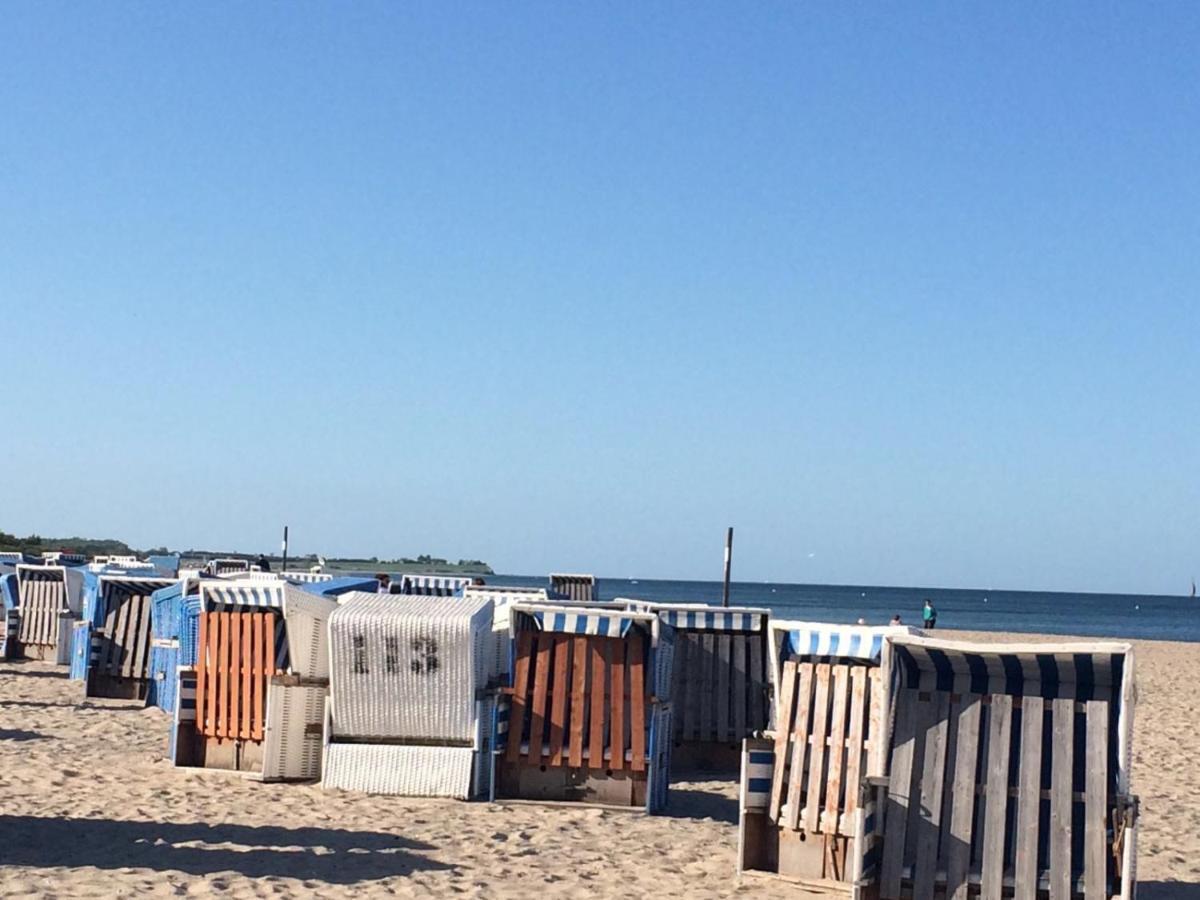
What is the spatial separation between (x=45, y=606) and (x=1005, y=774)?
1873 centimetres

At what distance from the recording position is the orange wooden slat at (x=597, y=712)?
1076cm

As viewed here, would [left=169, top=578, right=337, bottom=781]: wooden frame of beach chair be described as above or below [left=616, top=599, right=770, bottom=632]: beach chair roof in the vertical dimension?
below

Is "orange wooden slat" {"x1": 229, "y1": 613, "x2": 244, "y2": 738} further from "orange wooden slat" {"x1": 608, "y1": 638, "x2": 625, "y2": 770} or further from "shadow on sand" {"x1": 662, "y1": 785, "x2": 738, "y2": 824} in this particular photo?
"shadow on sand" {"x1": 662, "y1": 785, "x2": 738, "y2": 824}

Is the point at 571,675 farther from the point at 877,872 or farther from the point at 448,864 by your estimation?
the point at 877,872

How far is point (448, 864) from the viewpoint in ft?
28.4

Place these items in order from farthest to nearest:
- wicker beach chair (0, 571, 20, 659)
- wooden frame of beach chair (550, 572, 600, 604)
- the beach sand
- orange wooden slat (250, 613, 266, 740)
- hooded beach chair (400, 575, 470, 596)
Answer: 1. wooden frame of beach chair (550, 572, 600, 604)
2. hooded beach chair (400, 575, 470, 596)
3. wicker beach chair (0, 571, 20, 659)
4. orange wooden slat (250, 613, 266, 740)
5. the beach sand

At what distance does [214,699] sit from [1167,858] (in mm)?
7187

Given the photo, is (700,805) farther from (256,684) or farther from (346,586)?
(346,586)

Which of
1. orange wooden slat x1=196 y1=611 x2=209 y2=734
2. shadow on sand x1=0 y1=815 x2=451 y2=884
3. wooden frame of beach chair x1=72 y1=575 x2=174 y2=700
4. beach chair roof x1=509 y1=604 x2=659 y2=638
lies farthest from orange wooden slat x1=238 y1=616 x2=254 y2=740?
wooden frame of beach chair x1=72 y1=575 x2=174 y2=700

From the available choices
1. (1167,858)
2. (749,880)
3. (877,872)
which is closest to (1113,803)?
(877,872)

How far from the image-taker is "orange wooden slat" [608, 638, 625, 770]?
1073cm

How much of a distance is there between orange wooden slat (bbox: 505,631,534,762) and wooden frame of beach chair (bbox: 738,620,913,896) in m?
2.77

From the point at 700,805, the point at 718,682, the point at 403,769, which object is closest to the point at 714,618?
the point at 718,682

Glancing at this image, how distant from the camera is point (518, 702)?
35.7 feet
